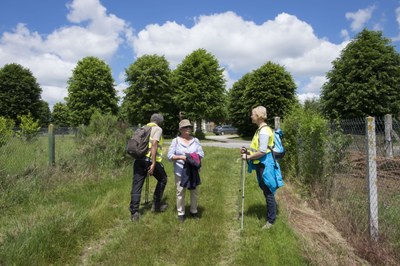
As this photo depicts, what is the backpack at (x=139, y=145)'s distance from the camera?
612 cm

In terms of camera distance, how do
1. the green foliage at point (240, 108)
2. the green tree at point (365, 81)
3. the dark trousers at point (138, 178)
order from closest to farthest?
the dark trousers at point (138, 178)
the green tree at point (365, 81)
the green foliage at point (240, 108)

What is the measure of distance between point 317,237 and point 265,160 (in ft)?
4.72

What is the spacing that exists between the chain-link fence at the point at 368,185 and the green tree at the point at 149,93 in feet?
114

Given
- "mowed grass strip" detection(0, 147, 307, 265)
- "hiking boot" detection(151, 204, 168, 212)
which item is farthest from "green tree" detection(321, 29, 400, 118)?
"mowed grass strip" detection(0, 147, 307, 265)

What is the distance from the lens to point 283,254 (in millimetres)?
4523

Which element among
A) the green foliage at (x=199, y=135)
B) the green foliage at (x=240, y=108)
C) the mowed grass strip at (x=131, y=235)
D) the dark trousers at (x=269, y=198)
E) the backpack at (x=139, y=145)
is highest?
the green foliage at (x=240, y=108)

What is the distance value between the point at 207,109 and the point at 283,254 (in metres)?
33.5

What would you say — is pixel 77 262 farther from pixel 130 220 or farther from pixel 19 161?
pixel 19 161

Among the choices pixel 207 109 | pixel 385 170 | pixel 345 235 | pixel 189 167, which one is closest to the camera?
pixel 345 235

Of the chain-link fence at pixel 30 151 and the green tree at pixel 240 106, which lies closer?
the chain-link fence at pixel 30 151

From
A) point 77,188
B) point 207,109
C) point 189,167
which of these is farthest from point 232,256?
point 207,109

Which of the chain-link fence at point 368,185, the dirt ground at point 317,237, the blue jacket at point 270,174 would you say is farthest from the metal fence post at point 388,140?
the blue jacket at point 270,174

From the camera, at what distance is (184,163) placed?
239 inches

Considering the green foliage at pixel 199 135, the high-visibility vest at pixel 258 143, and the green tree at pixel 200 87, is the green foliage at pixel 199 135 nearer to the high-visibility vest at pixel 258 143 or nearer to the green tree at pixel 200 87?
the green tree at pixel 200 87
